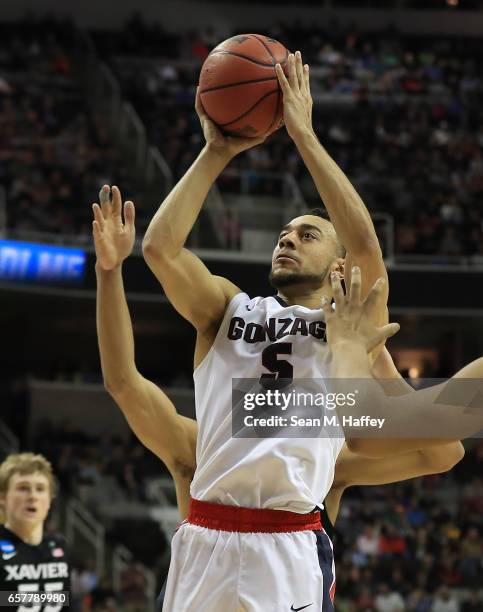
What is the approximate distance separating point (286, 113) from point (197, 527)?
1.63m

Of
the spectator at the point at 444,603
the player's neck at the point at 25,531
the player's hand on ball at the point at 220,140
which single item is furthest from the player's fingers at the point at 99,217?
the spectator at the point at 444,603

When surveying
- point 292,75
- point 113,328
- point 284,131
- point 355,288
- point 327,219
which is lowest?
point 355,288

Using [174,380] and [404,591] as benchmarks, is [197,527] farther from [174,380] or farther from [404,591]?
[174,380]

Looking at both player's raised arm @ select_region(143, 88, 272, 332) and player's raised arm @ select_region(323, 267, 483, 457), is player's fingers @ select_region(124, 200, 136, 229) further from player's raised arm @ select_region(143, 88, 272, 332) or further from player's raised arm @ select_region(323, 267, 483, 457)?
player's raised arm @ select_region(323, 267, 483, 457)

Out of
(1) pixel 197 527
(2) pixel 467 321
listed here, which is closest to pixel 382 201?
(2) pixel 467 321

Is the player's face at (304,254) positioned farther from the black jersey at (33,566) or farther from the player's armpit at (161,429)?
the black jersey at (33,566)

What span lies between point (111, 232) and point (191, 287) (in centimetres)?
37

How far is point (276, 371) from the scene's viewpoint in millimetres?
4086

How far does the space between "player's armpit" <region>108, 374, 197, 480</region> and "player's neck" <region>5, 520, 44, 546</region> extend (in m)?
1.40

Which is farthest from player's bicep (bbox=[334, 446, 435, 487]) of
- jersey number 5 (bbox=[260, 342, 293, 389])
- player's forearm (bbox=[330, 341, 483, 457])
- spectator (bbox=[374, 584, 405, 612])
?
spectator (bbox=[374, 584, 405, 612])

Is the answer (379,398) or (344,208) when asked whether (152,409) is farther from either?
(379,398)

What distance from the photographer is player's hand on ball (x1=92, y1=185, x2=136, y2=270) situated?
410 cm

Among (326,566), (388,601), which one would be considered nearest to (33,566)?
(326,566)

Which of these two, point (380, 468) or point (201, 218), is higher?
point (201, 218)
